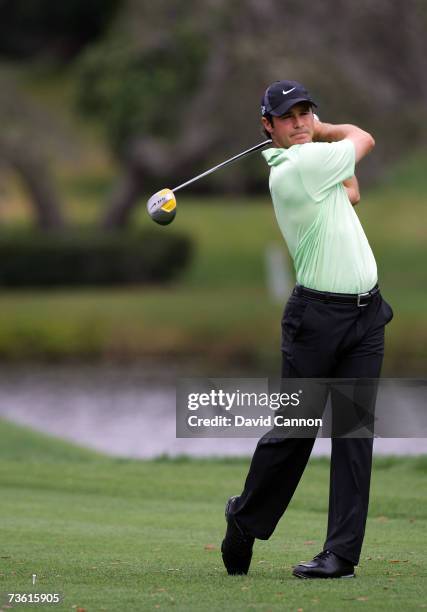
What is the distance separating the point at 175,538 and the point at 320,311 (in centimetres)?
200

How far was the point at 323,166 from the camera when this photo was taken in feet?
18.1

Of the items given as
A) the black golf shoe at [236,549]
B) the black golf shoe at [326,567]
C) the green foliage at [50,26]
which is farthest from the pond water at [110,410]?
the green foliage at [50,26]

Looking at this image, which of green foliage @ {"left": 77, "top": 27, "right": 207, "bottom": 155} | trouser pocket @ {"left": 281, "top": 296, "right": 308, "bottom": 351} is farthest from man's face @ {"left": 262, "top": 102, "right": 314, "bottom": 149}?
green foliage @ {"left": 77, "top": 27, "right": 207, "bottom": 155}

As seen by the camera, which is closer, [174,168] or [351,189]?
[351,189]

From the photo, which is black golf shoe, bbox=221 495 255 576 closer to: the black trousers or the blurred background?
the black trousers

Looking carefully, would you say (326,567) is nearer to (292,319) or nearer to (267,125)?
(292,319)

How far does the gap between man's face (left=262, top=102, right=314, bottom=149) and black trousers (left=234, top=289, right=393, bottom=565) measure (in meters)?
0.63

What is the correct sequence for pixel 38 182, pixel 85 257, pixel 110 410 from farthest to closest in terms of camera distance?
pixel 38 182, pixel 85 257, pixel 110 410

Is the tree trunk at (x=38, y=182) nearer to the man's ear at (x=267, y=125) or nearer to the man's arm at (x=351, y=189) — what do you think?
the man's ear at (x=267, y=125)

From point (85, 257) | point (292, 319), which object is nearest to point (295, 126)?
point (292, 319)

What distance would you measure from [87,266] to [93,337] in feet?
14.7

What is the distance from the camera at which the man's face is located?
566 centimetres

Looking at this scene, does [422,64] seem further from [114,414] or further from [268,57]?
[114,414]

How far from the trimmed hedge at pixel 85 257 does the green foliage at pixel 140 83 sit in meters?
2.70
